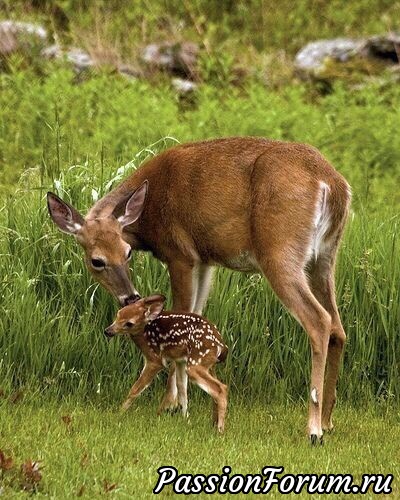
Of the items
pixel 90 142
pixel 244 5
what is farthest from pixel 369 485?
pixel 244 5

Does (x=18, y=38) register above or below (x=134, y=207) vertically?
below

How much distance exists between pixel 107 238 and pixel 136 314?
0.52 meters

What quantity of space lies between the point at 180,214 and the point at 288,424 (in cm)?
144

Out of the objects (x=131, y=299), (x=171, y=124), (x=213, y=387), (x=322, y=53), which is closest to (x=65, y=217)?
→ (x=131, y=299)

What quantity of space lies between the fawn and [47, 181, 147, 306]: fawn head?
15cm

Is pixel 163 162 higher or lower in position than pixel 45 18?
higher

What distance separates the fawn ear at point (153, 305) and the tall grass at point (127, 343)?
2.53 feet

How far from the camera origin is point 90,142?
43.3 ft

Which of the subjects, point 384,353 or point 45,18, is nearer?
point 384,353

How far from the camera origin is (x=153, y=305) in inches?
313

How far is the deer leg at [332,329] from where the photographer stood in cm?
809

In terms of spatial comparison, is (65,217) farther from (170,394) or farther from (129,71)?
(129,71)

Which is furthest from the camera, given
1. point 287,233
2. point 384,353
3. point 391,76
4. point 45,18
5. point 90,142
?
point 45,18

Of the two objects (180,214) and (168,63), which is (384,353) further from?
(168,63)
